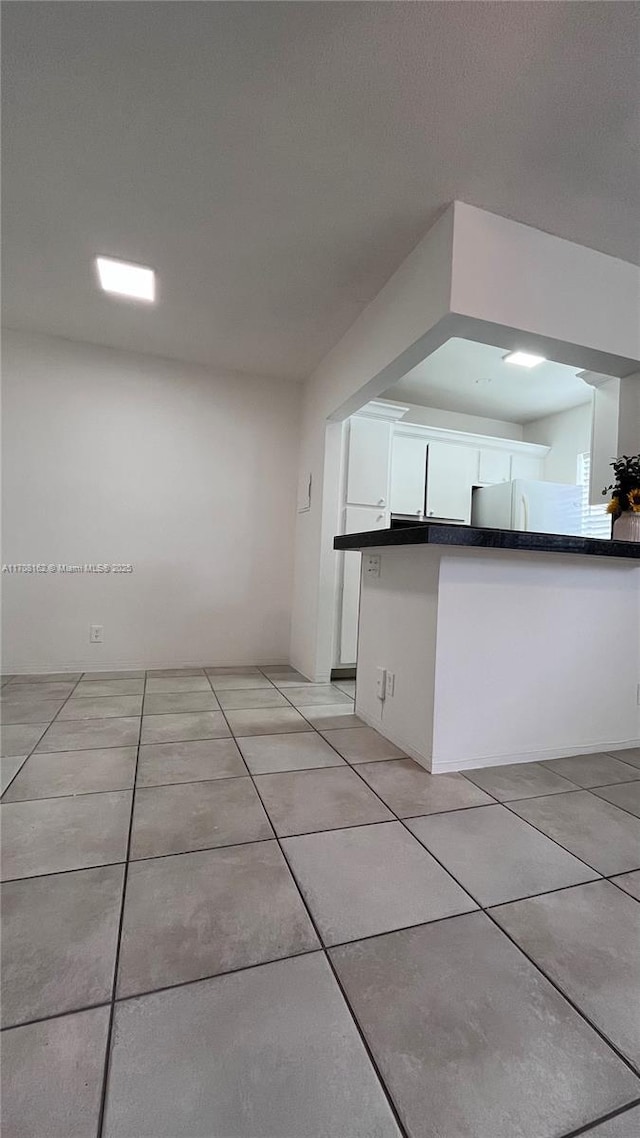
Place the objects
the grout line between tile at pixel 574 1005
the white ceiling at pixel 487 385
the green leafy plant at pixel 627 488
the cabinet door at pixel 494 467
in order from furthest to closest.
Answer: the cabinet door at pixel 494 467
the white ceiling at pixel 487 385
the green leafy plant at pixel 627 488
the grout line between tile at pixel 574 1005

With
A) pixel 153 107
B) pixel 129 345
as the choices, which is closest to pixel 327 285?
pixel 153 107

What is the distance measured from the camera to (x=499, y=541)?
1.83 meters

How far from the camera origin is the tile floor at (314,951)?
2.28 ft

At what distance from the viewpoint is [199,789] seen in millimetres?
1656

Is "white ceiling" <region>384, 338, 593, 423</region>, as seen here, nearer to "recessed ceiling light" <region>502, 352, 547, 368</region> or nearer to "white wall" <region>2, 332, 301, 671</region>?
"recessed ceiling light" <region>502, 352, 547, 368</region>

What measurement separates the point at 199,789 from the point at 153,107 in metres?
2.42

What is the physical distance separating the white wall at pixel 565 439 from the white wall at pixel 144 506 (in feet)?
8.54

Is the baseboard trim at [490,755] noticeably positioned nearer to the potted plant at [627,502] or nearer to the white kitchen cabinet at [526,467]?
the potted plant at [627,502]

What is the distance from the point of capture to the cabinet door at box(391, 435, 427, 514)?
3.89 metres

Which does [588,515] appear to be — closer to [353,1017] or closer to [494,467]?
[494,467]

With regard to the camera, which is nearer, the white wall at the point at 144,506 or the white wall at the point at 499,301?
the white wall at the point at 499,301

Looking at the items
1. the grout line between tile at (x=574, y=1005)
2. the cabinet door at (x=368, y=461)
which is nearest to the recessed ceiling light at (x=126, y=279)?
the cabinet door at (x=368, y=461)

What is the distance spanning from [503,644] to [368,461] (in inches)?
78.8

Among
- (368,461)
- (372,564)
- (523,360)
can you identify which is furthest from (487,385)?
(372,564)
